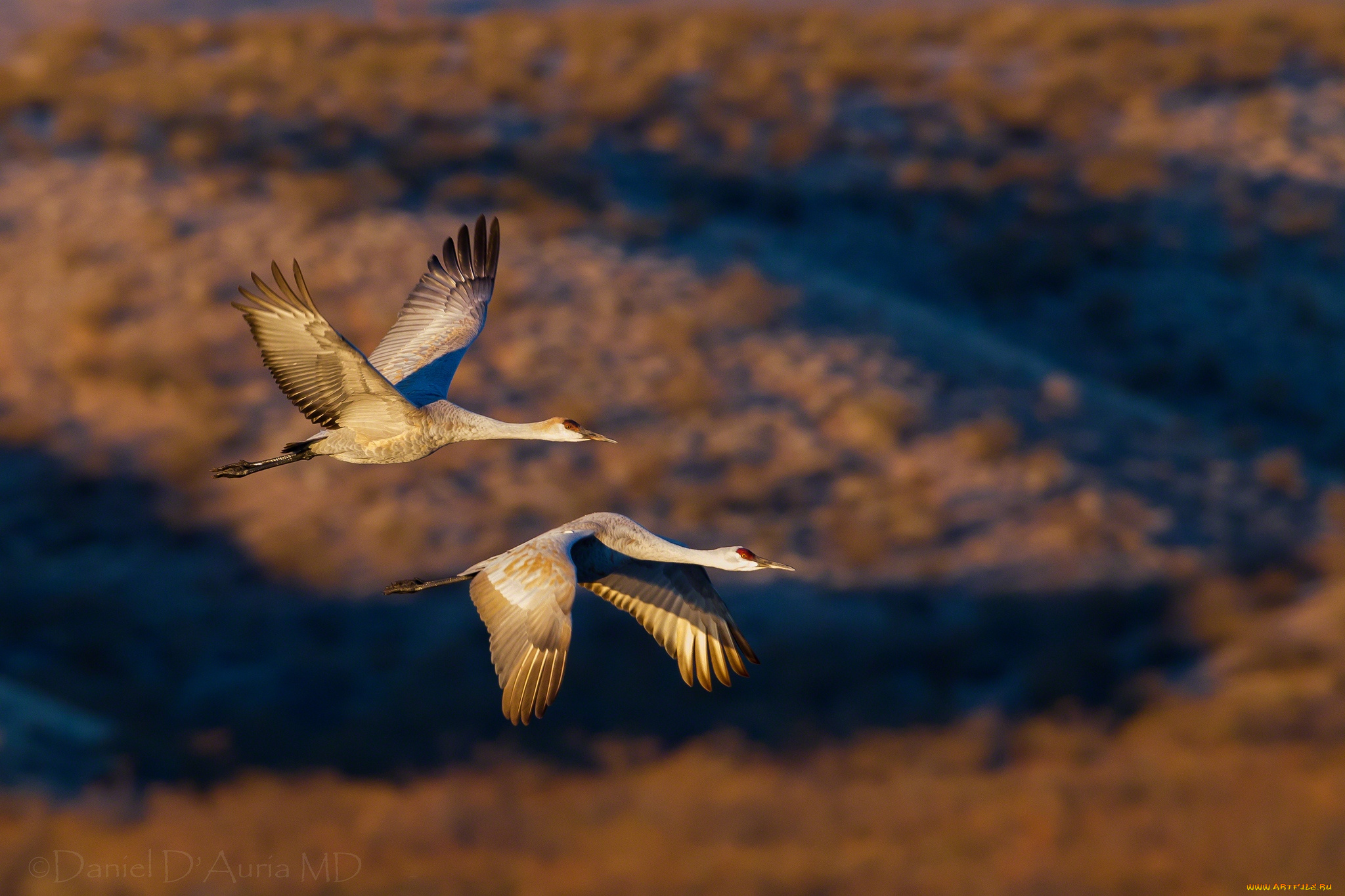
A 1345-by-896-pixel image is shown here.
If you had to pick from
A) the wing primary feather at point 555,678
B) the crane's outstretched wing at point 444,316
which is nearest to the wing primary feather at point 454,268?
the crane's outstretched wing at point 444,316

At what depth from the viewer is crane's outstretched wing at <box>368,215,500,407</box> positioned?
7633 mm

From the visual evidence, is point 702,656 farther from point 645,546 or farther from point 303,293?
point 303,293

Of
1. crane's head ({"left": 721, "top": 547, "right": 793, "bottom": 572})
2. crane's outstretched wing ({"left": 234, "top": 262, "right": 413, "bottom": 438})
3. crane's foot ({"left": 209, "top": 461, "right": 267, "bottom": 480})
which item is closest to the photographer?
crane's outstretched wing ({"left": 234, "top": 262, "right": 413, "bottom": 438})

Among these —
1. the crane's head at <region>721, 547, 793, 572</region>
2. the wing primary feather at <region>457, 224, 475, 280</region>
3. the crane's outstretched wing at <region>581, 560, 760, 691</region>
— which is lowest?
the crane's outstretched wing at <region>581, 560, 760, 691</region>

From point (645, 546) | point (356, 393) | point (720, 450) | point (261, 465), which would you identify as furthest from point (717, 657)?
point (720, 450)

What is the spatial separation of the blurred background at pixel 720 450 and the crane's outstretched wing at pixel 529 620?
4.97m

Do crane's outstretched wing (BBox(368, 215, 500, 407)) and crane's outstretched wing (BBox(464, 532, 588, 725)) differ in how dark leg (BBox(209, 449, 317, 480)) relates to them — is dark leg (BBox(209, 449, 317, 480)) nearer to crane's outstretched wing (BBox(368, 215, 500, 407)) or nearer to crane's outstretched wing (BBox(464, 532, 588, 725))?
crane's outstretched wing (BBox(368, 215, 500, 407))

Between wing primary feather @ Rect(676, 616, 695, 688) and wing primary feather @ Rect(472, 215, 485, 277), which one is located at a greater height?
wing primary feather @ Rect(472, 215, 485, 277)

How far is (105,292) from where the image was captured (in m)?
17.3

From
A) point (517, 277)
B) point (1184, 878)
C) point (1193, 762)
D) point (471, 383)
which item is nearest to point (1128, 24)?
point (517, 277)

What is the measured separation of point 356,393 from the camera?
6449 mm

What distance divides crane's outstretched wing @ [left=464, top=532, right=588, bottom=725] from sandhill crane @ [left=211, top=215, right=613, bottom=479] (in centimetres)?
77

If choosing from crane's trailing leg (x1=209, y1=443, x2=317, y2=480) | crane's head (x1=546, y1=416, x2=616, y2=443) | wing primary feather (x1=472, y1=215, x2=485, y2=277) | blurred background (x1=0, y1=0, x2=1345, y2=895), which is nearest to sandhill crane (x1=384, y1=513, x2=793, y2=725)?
crane's head (x1=546, y1=416, x2=616, y2=443)

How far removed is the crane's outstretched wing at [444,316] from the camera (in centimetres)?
763
